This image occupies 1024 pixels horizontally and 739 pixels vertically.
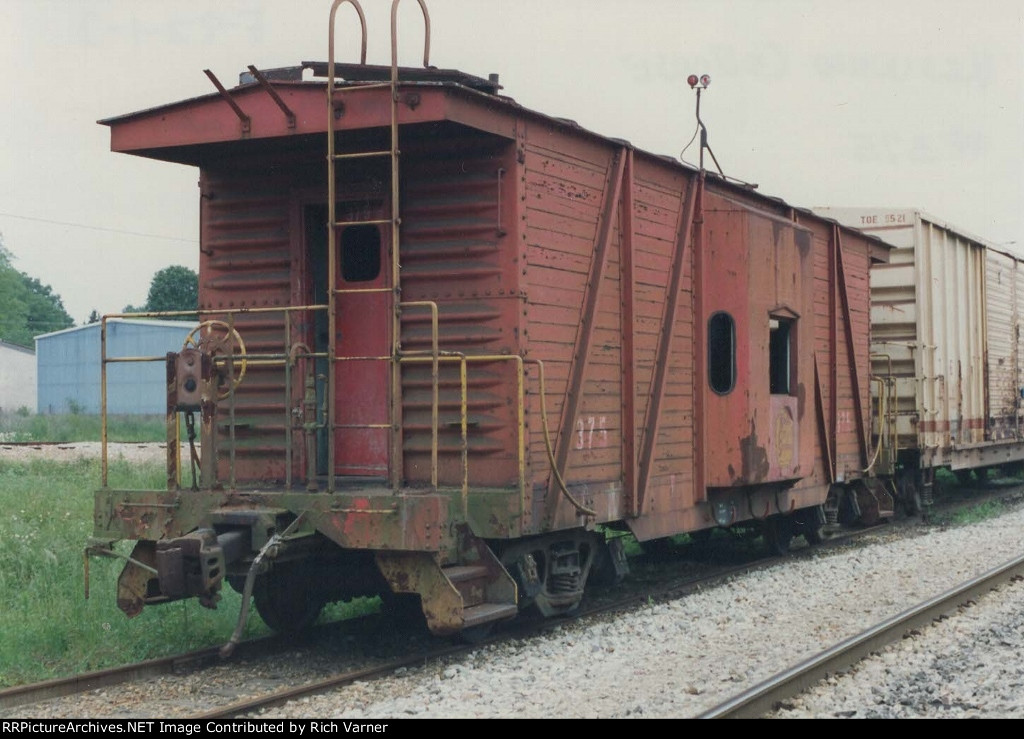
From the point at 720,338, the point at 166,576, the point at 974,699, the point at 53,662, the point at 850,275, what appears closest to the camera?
the point at 974,699

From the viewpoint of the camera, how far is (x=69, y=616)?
7930mm

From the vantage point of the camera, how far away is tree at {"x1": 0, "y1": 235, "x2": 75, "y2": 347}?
78.4 meters

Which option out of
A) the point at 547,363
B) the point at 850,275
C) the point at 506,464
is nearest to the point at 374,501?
the point at 506,464

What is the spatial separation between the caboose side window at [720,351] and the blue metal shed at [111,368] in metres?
38.4

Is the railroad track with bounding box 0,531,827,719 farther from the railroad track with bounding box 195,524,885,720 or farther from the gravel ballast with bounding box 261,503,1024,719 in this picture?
the gravel ballast with bounding box 261,503,1024,719

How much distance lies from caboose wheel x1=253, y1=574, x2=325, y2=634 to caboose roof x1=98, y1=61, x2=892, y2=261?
2.89 metres

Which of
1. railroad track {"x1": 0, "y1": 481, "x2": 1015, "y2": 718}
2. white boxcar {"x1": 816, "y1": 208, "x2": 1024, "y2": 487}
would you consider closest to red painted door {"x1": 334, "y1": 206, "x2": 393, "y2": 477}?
railroad track {"x1": 0, "y1": 481, "x2": 1015, "y2": 718}

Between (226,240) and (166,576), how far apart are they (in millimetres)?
2738

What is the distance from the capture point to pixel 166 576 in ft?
21.8

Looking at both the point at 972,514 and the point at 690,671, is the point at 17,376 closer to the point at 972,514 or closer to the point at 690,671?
the point at 972,514

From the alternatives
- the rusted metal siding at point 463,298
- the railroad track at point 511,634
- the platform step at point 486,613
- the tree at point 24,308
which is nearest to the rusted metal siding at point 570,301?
the rusted metal siding at point 463,298

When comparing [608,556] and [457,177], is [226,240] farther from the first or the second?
[608,556]

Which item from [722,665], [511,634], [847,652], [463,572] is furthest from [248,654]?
[847,652]

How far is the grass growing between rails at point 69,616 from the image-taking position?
718 centimetres
